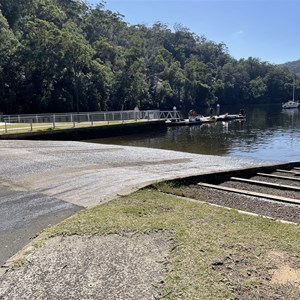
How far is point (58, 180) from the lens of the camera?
9.17m

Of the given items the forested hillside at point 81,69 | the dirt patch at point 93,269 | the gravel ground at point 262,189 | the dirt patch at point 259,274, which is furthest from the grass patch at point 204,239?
the forested hillside at point 81,69

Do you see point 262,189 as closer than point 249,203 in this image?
No

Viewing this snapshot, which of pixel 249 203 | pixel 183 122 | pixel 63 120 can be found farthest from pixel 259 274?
pixel 183 122

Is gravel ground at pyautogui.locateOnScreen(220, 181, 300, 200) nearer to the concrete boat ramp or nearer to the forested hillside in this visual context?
the concrete boat ramp

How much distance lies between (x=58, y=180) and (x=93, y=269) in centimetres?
558

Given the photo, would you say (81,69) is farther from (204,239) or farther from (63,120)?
(204,239)

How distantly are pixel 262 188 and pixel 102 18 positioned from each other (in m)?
96.0

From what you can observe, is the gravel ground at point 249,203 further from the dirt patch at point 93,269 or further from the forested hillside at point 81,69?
the forested hillside at point 81,69

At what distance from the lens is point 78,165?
1156 cm

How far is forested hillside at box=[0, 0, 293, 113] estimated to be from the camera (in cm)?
4588

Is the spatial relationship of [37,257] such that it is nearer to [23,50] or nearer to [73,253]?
[73,253]

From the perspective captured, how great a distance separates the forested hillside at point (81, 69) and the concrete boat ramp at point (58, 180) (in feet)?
110

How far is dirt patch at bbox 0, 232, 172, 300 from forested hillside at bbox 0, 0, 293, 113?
145 ft

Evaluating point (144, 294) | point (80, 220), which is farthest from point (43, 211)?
point (144, 294)
